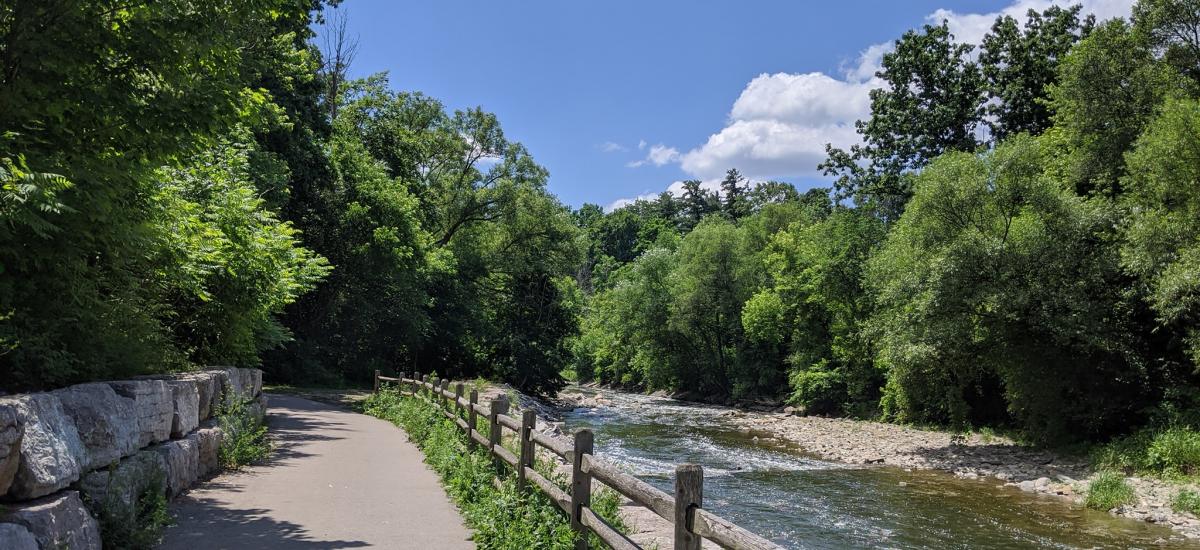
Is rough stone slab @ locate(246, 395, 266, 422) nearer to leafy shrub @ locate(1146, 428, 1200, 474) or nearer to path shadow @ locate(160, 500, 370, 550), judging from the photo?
path shadow @ locate(160, 500, 370, 550)

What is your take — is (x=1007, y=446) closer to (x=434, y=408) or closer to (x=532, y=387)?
(x=434, y=408)

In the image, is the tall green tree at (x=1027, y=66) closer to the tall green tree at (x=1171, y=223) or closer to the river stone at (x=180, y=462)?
the tall green tree at (x=1171, y=223)

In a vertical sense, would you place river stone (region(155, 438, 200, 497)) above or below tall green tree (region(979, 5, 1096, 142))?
below

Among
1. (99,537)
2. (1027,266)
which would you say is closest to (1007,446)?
(1027,266)

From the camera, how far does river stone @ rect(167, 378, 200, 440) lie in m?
7.76

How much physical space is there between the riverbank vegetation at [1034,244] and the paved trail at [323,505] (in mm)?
15568

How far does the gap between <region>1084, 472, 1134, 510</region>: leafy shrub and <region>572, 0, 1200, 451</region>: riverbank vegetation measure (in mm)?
2234

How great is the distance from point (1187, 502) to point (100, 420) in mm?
16942

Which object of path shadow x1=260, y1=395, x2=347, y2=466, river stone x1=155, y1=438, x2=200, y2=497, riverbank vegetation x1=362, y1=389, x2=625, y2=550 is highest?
river stone x1=155, y1=438, x2=200, y2=497

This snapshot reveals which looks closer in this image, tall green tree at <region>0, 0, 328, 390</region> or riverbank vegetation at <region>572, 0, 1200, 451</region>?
tall green tree at <region>0, 0, 328, 390</region>

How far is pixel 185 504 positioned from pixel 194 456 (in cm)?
107

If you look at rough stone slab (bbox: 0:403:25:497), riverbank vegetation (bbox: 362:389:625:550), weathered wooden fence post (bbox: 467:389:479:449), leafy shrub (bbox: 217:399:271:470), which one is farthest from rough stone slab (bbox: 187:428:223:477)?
rough stone slab (bbox: 0:403:25:497)

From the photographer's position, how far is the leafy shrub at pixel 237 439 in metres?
10.0

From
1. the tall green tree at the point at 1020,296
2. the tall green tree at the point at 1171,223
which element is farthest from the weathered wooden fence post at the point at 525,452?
the tall green tree at the point at 1020,296
